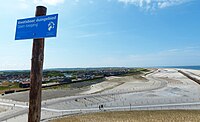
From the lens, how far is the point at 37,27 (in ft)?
16.6

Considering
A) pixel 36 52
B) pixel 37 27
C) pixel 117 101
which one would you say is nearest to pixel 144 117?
pixel 117 101

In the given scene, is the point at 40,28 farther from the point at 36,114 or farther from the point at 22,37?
the point at 36,114

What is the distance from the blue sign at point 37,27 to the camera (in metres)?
4.85

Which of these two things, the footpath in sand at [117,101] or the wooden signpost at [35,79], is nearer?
the wooden signpost at [35,79]

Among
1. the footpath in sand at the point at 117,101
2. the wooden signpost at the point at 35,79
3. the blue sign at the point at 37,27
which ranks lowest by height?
the footpath in sand at the point at 117,101

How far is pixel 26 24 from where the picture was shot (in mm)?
5234

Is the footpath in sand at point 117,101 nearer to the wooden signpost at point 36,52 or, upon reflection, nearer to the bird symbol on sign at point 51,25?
the wooden signpost at point 36,52

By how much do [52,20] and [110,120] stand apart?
2016 centimetres

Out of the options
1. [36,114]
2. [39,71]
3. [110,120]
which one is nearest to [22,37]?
[39,71]

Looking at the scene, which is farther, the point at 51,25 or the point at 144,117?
the point at 144,117

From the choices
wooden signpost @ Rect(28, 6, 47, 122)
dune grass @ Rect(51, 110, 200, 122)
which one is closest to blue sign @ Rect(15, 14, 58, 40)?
wooden signpost @ Rect(28, 6, 47, 122)

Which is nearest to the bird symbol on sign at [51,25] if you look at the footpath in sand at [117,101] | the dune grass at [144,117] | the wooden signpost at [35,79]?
the wooden signpost at [35,79]

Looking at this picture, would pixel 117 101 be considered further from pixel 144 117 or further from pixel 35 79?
pixel 35 79

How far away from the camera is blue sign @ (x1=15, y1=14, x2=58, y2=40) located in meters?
4.85
